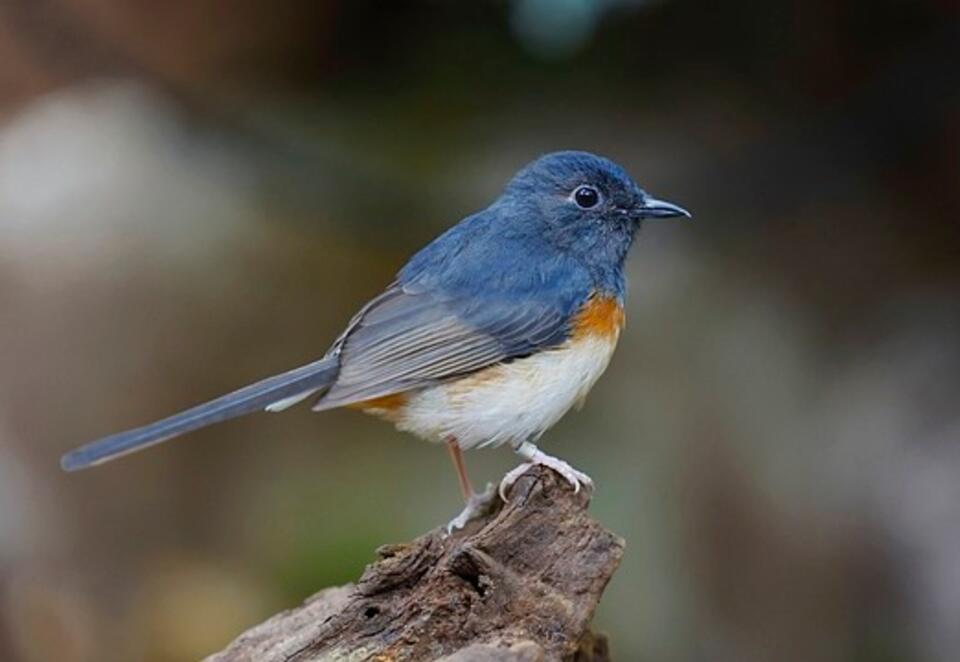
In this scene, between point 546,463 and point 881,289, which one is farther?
point 881,289

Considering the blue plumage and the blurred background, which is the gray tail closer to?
the blue plumage

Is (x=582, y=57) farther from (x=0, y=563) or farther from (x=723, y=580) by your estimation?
(x=0, y=563)

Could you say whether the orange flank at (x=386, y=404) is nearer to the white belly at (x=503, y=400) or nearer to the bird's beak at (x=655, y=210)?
the white belly at (x=503, y=400)

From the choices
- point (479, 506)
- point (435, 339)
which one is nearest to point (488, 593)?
point (479, 506)

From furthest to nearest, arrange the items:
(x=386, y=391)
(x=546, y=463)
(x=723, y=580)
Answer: (x=723, y=580), (x=386, y=391), (x=546, y=463)

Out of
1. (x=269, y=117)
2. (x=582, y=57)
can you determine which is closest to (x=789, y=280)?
(x=582, y=57)

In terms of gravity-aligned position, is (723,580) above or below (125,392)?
below

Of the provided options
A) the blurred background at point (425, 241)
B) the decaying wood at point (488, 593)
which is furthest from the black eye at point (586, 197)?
the blurred background at point (425, 241)
